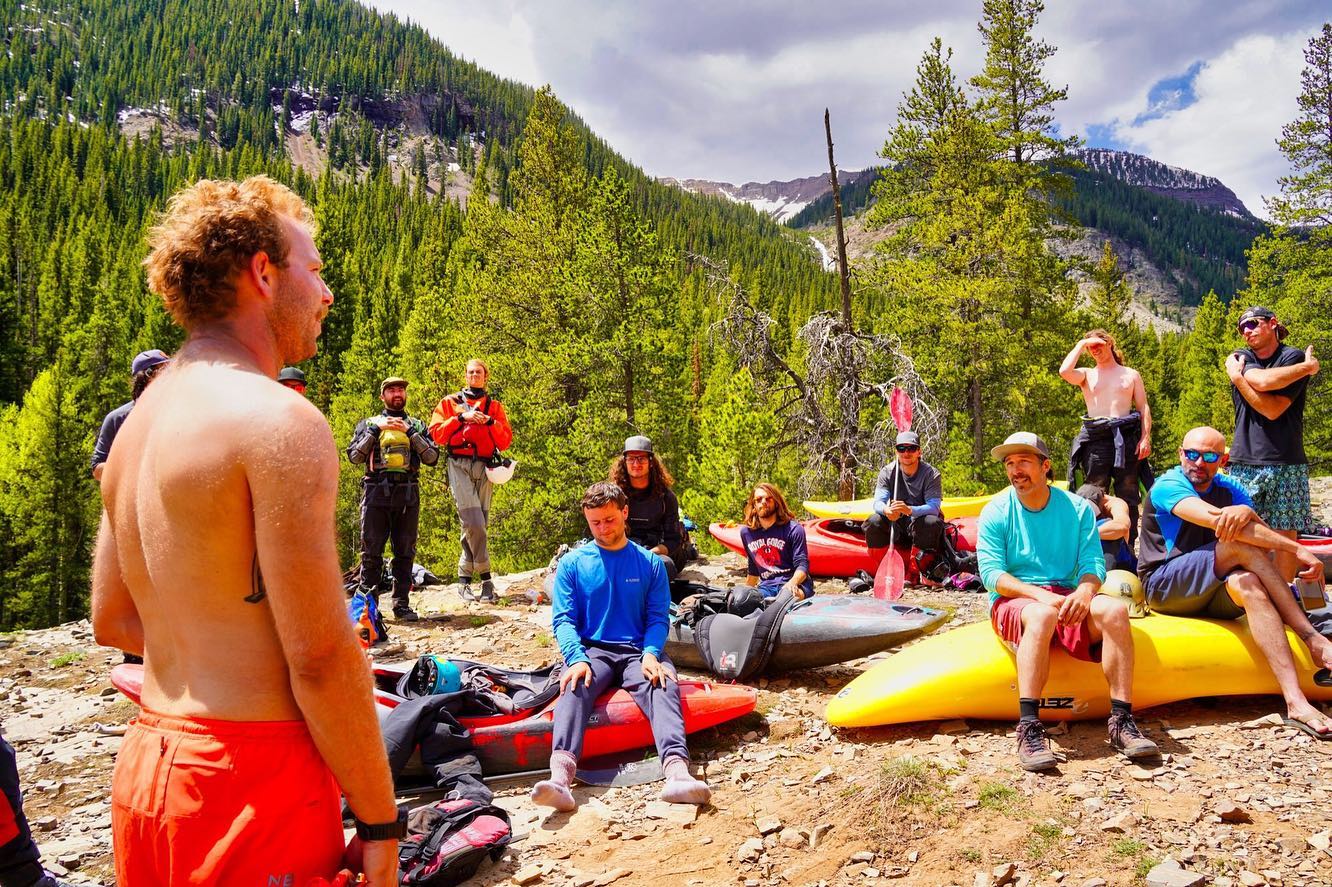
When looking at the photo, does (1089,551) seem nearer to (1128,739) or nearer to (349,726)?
(1128,739)

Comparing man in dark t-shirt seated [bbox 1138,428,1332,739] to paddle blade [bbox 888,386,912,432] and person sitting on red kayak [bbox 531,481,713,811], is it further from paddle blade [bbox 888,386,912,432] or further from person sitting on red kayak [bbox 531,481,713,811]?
paddle blade [bbox 888,386,912,432]

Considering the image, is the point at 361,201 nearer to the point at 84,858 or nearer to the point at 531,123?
the point at 531,123

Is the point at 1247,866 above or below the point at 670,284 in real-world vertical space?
below

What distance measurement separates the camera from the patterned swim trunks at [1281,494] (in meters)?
5.52

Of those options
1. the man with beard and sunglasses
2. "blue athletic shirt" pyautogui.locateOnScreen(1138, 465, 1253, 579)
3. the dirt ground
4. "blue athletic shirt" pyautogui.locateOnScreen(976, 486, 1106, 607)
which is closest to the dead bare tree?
the man with beard and sunglasses

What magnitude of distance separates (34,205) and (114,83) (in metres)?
80.5

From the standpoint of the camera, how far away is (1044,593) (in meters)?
4.35

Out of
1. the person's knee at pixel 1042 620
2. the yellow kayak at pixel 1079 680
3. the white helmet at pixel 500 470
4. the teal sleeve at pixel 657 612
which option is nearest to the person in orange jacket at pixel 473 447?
the white helmet at pixel 500 470

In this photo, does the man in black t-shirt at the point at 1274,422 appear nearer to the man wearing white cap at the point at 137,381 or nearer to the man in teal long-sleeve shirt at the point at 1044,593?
the man in teal long-sleeve shirt at the point at 1044,593

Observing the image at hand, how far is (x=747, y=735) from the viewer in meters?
5.00

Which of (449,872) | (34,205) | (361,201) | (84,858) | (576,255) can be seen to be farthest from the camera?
(361,201)

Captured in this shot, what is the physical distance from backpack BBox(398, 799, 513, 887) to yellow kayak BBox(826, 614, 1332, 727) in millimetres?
2243

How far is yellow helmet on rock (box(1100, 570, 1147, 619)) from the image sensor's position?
17.2 feet

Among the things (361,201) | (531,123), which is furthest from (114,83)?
(531,123)
